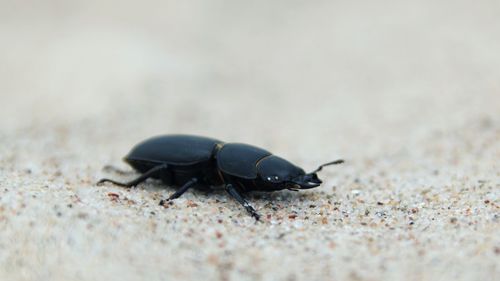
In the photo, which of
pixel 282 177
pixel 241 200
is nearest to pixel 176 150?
pixel 241 200

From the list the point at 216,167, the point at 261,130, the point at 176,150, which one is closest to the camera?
the point at 216,167

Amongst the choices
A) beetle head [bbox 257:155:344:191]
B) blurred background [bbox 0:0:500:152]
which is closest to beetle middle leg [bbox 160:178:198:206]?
beetle head [bbox 257:155:344:191]

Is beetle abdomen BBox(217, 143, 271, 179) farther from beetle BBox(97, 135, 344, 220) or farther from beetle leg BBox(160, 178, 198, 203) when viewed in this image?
beetle leg BBox(160, 178, 198, 203)

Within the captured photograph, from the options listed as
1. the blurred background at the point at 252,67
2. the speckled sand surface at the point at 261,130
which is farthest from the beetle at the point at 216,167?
the blurred background at the point at 252,67

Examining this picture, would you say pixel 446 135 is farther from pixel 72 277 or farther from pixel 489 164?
pixel 72 277

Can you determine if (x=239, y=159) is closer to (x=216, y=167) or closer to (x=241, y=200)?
(x=216, y=167)

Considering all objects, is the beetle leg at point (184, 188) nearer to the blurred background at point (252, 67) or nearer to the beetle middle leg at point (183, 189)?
the beetle middle leg at point (183, 189)

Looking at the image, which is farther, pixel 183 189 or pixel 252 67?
pixel 252 67
